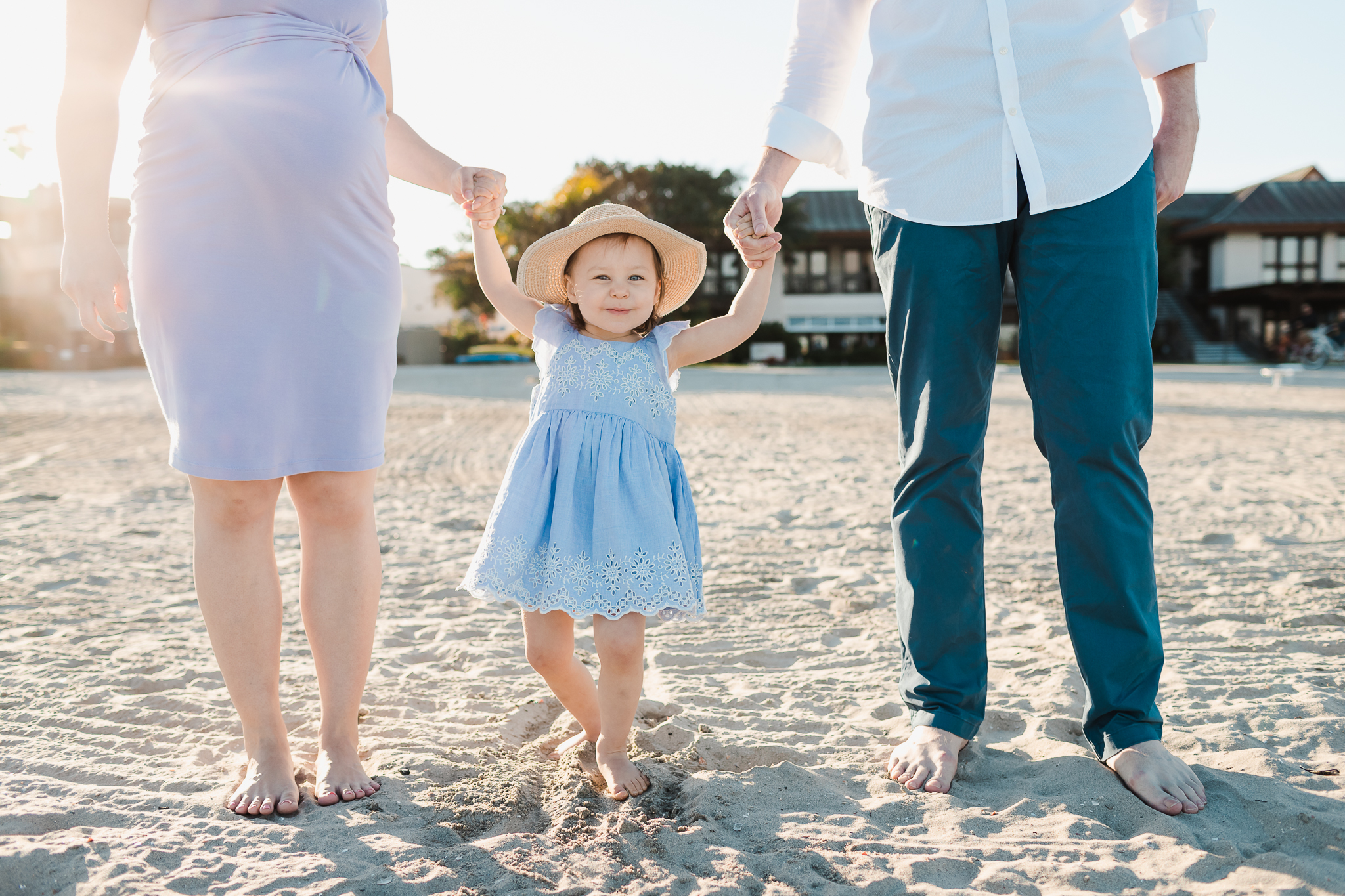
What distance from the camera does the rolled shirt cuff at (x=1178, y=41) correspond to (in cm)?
192

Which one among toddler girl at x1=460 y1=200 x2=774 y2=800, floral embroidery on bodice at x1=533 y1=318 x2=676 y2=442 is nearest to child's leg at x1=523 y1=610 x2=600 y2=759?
toddler girl at x1=460 y1=200 x2=774 y2=800

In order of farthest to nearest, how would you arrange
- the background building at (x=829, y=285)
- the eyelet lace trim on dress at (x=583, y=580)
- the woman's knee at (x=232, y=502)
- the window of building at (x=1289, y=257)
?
the background building at (x=829, y=285)
the window of building at (x=1289, y=257)
the eyelet lace trim on dress at (x=583, y=580)
the woman's knee at (x=232, y=502)

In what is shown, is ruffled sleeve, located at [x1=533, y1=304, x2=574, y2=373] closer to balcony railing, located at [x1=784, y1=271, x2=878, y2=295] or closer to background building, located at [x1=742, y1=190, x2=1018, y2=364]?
background building, located at [x1=742, y1=190, x2=1018, y2=364]

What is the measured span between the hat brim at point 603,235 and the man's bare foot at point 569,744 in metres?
1.03

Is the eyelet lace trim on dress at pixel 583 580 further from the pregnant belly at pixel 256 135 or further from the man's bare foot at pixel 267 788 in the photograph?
the pregnant belly at pixel 256 135

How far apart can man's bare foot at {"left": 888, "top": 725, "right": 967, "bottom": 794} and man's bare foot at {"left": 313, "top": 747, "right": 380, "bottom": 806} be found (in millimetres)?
1106

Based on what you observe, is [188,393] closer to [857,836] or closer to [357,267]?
[357,267]

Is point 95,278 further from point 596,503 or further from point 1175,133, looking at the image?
point 1175,133

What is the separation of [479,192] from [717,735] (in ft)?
4.58

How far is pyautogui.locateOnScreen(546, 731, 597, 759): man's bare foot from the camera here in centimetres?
217

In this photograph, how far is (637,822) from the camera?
70.6 inches

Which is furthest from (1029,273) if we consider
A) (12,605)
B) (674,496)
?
(12,605)

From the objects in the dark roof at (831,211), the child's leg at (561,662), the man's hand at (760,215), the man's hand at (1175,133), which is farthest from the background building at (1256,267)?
the child's leg at (561,662)

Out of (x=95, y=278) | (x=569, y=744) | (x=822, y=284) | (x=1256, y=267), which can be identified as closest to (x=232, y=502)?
(x=95, y=278)
